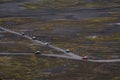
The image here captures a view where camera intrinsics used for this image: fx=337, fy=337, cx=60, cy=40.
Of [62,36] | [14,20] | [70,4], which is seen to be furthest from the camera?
[70,4]

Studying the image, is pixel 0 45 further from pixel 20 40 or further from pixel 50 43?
pixel 50 43

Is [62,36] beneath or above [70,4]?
above

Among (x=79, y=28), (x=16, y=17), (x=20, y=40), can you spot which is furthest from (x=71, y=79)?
(x=16, y=17)

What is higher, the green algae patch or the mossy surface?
the green algae patch

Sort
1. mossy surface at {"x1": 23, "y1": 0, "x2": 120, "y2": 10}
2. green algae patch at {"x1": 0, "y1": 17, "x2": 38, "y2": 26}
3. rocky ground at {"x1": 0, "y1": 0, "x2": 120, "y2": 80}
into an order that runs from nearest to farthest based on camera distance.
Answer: rocky ground at {"x1": 0, "y1": 0, "x2": 120, "y2": 80}
green algae patch at {"x1": 0, "y1": 17, "x2": 38, "y2": 26}
mossy surface at {"x1": 23, "y1": 0, "x2": 120, "y2": 10}

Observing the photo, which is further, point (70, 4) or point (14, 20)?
point (70, 4)

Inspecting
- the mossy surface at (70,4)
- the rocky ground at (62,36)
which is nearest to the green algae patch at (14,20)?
the rocky ground at (62,36)

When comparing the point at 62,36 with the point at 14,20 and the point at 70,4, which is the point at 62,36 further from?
the point at 70,4

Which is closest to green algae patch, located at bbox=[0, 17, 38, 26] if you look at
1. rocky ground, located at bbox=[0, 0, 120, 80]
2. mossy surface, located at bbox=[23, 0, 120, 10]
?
rocky ground, located at bbox=[0, 0, 120, 80]

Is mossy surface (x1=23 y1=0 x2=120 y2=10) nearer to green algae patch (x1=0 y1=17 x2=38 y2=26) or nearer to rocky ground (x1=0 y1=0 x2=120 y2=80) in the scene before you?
rocky ground (x1=0 y1=0 x2=120 y2=80)

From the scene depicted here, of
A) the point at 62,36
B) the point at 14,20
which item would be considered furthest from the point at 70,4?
the point at 62,36

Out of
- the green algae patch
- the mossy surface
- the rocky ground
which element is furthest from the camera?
the mossy surface
